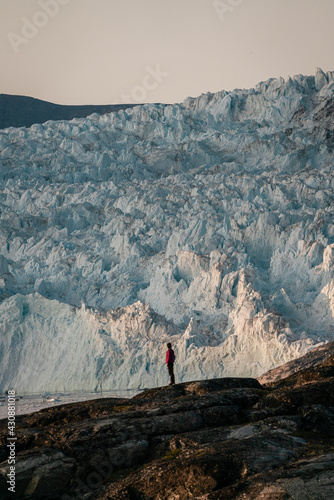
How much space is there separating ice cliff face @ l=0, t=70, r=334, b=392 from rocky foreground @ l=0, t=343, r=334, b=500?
22.0m

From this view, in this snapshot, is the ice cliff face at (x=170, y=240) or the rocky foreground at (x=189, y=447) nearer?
the rocky foreground at (x=189, y=447)

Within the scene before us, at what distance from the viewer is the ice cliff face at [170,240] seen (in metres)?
35.4

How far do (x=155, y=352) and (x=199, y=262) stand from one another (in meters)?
9.54

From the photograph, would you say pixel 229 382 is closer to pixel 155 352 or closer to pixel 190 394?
pixel 190 394

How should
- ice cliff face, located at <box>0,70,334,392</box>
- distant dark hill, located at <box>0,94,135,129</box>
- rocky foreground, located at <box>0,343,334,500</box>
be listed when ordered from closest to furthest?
rocky foreground, located at <box>0,343,334,500</box>, ice cliff face, located at <box>0,70,334,392</box>, distant dark hill, located at <box>0,94,135,129</box>

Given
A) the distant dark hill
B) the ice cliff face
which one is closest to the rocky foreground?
the ice cliff face

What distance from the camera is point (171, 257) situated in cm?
4388

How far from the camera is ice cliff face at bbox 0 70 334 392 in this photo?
35.4 metres

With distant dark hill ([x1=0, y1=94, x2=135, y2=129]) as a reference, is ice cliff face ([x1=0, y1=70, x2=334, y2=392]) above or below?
below

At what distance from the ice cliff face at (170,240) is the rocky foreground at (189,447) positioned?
2201 centimetres

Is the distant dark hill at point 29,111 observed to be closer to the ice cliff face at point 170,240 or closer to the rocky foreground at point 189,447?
the ice cliff face at point 170,240

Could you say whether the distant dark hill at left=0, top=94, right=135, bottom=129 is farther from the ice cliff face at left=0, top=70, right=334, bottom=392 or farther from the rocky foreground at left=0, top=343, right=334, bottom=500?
the rocky foreground at left=0, top=343, right=334, bottom=500

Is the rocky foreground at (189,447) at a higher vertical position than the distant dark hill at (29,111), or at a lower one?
lower

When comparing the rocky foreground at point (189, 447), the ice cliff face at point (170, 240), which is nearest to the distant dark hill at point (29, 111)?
the ice cliff face at point (170, 240)
